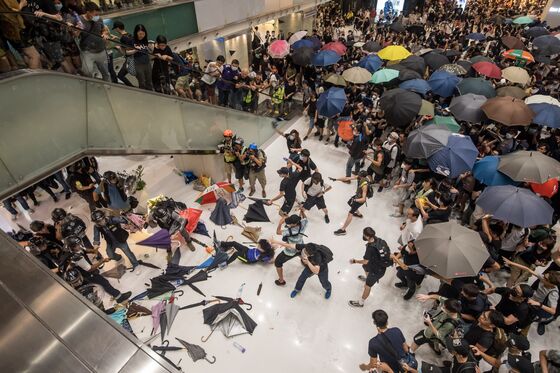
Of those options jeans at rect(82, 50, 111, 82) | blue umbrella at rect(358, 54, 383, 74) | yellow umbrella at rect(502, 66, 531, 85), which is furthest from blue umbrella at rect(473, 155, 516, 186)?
jeans at rect(82, 50, 111, 82)

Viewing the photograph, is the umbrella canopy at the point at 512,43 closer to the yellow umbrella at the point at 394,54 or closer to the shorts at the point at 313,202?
the yellow umbrella at the point at 394,54

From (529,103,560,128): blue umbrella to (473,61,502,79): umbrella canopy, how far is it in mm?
3174

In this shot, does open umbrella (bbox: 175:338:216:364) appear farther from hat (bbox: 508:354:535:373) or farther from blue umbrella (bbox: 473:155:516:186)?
blue umbrella (bbox: 473:155:516:186)

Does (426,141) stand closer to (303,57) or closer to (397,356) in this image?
(397,356)

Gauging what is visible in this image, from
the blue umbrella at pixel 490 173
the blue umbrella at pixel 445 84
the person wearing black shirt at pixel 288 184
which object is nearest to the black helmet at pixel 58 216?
the person wearing black shirt at pixel 288 184

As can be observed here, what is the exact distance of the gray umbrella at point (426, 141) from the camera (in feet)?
20.3

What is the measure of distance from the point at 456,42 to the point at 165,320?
17127 millimetres

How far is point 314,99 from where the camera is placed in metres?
9.95

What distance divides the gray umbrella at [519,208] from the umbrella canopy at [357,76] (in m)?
5.49

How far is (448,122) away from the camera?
7.45 m

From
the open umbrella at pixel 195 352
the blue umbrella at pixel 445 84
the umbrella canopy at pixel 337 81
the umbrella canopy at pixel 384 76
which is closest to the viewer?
the open umbrella at pixel 195 352

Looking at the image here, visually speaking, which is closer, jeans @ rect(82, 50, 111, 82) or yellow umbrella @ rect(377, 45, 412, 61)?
jeans @ rect(82, 50, 111, 82)

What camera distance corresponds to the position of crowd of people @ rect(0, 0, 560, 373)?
12.7 ft

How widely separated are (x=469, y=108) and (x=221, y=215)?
6.26 m
